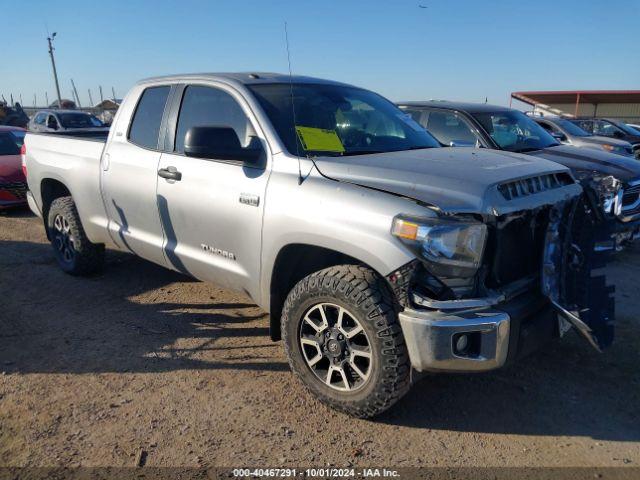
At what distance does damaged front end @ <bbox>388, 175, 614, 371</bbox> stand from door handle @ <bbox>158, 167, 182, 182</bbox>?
6.15 feet

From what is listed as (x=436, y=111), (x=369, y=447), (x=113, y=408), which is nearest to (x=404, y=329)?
(x=369, y=447)

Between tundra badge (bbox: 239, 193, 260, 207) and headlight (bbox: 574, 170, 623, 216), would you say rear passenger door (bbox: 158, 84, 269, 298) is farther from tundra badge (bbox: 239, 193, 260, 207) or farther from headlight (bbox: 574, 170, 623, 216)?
headlight (bbox: 574, 170, 623, 216)

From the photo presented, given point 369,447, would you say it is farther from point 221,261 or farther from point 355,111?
point 355,111

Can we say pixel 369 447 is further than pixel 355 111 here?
No

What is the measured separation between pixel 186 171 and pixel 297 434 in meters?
1.96

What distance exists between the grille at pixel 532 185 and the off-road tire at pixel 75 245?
160 inches

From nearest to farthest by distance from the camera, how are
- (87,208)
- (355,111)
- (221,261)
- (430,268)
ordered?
(430,268)
(221,261)
(355,111)
(87,208)

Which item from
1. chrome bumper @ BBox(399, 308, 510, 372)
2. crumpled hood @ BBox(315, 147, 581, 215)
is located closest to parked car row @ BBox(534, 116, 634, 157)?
crumpled hood @ BBox(315, 147, 581, 215)

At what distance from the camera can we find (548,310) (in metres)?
2.89

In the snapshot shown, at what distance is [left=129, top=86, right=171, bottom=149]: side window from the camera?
422 cm

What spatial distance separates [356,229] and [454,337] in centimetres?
72

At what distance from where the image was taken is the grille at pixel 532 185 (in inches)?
110

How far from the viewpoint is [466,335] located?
8.52ft

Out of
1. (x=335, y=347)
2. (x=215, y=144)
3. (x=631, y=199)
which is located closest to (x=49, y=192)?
(x=215, y=144)
